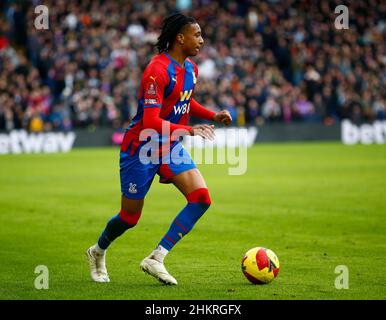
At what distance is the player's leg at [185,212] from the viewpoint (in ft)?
27.8

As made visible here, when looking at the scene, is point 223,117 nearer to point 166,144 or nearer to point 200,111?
point 200,111

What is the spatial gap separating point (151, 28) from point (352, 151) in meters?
10.4

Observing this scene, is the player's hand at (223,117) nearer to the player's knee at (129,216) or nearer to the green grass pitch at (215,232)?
the player's knee at (129,216)

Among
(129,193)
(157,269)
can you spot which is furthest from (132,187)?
(157,269)

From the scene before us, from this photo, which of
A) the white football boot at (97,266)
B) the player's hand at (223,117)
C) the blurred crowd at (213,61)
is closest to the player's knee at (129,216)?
the white football boot at (97,266)

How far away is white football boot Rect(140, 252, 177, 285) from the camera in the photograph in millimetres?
8359

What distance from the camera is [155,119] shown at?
8.31 meters

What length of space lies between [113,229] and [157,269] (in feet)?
2.42

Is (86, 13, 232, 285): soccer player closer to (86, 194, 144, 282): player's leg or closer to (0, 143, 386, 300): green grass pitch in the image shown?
(86, 194, 144, 282): player's leg

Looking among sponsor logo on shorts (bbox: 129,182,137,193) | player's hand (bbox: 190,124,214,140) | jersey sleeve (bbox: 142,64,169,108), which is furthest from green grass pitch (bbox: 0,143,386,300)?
jersey sleeve (bbox: 142,64,169,108)

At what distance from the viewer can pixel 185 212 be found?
8.64 metres

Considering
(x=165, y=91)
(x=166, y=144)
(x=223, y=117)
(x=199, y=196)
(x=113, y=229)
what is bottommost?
(x=113, y=229)

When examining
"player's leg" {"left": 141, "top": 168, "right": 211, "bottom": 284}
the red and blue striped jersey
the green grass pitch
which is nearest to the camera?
the green grass pitch

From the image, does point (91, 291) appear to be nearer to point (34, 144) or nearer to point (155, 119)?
point (155, 119)
